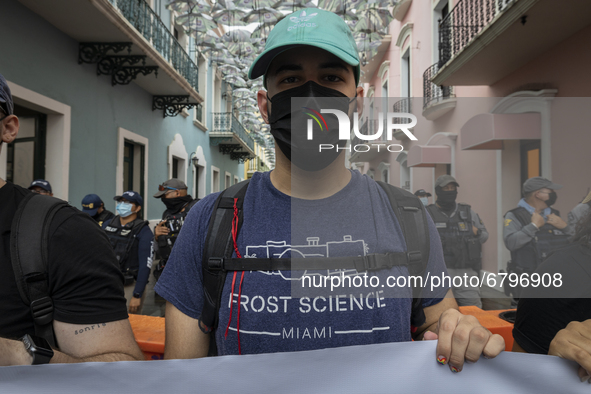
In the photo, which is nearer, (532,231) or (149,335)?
(149,335)

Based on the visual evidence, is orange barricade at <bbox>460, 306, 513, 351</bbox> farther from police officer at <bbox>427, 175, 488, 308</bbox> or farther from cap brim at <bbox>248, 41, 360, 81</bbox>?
cap brim at <bbox>248, 41, 360, 81</bbox>

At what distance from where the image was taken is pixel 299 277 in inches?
48.4

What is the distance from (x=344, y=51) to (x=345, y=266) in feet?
2.31

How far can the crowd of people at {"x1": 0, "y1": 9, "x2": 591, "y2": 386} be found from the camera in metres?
1.21

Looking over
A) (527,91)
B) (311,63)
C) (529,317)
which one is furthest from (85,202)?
(527,91)

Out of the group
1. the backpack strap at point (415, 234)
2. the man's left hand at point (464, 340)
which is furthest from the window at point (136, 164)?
the man's left hand at point (464, 340)

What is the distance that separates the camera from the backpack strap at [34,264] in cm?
127

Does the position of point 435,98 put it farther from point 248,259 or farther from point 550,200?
point 248,259

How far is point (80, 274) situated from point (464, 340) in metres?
1.17

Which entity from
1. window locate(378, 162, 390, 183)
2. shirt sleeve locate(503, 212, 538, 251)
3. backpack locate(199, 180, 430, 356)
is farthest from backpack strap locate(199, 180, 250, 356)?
window locate(378, 162, 390, 183)

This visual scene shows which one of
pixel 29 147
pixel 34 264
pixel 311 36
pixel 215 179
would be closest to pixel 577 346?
pixel 311 36

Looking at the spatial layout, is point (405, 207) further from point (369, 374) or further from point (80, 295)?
point (80, 295)

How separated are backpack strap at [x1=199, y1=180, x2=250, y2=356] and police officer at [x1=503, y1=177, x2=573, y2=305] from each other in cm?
409

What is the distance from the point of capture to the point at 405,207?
134cm
